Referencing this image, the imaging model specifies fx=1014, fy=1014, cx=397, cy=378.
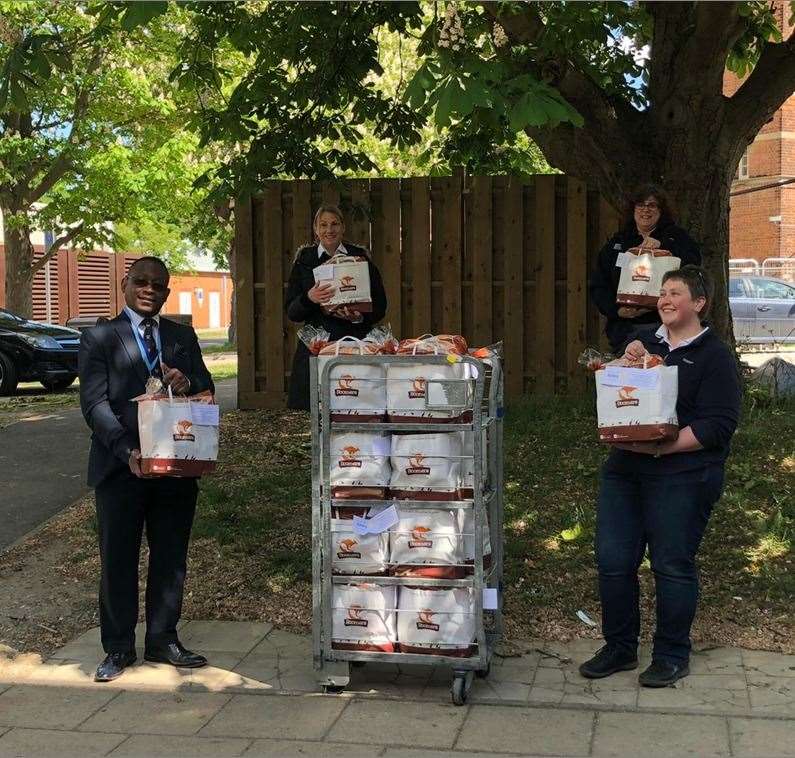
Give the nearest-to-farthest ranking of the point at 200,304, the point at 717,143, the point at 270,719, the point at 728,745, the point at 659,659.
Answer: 1. the point at 728,745
2. the point at 270,719
3. the point at 659,659
4. the point at 717,143
5. the point at 200,304

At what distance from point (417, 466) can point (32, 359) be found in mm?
12695

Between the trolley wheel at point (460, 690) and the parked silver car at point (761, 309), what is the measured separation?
16265 mm

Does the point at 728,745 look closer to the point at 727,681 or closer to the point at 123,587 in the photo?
the point at 727,681

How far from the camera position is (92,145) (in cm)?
2023

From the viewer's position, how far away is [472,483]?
176 inches

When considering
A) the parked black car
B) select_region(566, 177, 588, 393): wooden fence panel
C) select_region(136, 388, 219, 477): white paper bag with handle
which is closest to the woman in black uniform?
select_region(136, 388, 219, 477): white paper bag with handle

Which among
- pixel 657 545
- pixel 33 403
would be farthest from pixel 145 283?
pixel 33 403

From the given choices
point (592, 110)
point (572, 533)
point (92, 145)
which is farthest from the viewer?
point (92, 145)

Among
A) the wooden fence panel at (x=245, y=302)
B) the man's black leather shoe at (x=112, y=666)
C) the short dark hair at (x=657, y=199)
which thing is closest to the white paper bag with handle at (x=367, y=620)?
the man's black leather shoe at (x=112, y=666)

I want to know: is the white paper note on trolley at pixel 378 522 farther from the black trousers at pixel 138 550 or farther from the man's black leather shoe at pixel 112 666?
the man's black leather shoe at pixel 112 666

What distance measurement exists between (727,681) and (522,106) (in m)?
2.83

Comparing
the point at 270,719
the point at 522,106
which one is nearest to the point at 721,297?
the point at 522,106

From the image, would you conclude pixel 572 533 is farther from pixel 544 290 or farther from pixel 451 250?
pixel 451 250

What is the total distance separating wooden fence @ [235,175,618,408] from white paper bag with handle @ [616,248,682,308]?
4.34 metres
